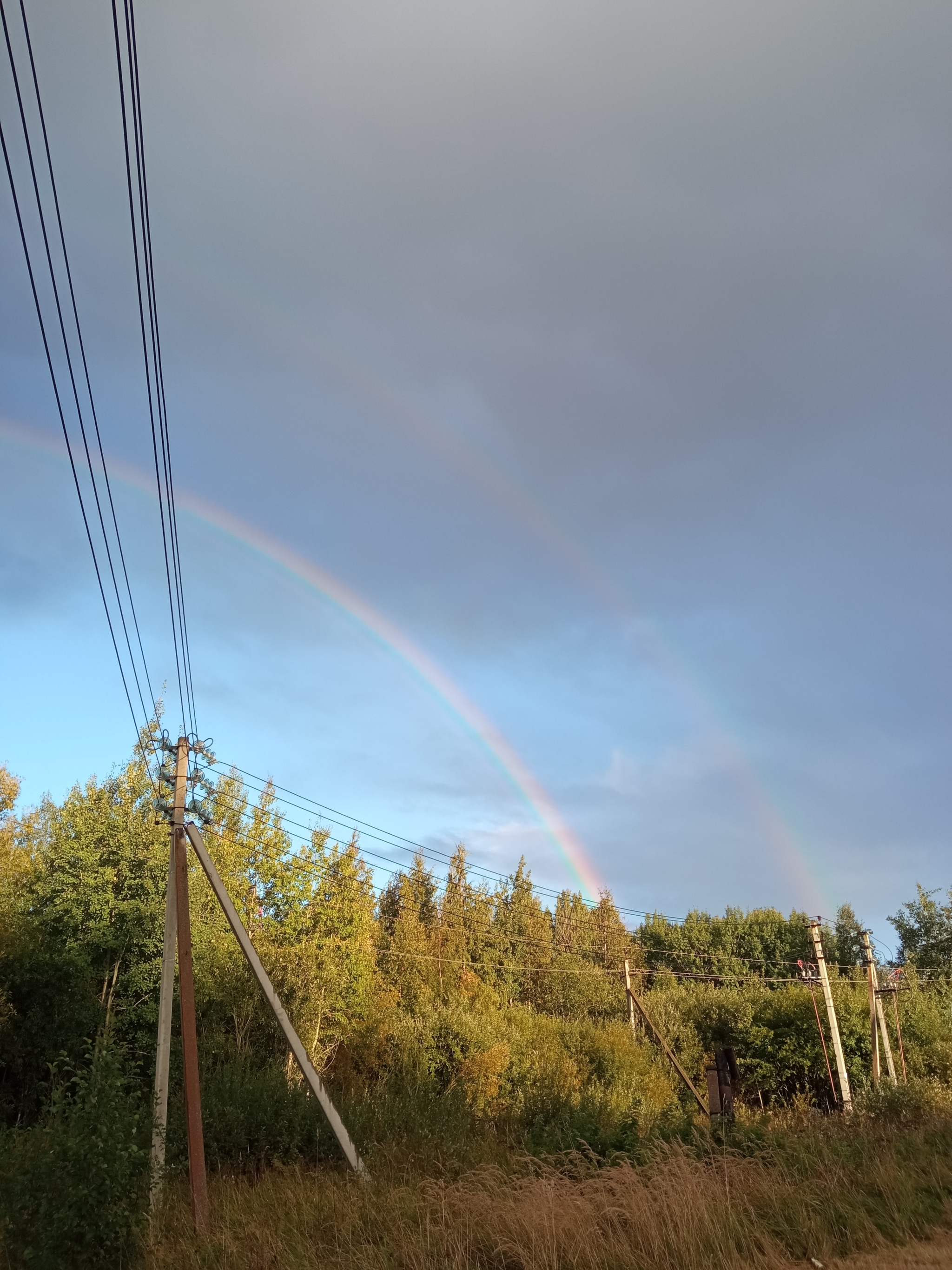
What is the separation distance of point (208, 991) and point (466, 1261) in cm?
2322

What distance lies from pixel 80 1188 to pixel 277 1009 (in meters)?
5.24

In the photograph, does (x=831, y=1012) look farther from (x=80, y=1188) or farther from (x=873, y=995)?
(x=80, y=1188)

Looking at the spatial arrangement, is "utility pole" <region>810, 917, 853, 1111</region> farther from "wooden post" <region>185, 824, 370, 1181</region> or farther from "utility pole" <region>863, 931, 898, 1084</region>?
"wooden post" <region>185, 824, 370, 1181</region>

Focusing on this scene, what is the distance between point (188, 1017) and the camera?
46.0 ft

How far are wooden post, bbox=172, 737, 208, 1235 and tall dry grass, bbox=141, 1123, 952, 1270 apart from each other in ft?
1.46

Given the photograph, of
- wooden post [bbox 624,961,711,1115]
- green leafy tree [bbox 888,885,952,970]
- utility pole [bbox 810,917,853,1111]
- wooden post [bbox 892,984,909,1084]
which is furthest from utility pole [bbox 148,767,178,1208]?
green leafy tree [bbox 888,885,952,970]

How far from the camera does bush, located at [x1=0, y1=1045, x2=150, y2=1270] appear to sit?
33.1 ft

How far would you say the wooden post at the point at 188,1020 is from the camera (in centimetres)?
1269

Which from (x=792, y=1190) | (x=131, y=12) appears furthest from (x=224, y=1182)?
(x=131, y=12)

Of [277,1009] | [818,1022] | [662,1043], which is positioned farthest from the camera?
[818,1022]

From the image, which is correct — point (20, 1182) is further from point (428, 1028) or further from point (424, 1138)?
point (428, 1028)

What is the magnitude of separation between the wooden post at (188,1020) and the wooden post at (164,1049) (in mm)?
157

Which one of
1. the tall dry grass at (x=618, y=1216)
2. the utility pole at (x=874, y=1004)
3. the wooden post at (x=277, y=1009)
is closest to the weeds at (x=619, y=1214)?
the tall dry grass at (x=618, y=1216)

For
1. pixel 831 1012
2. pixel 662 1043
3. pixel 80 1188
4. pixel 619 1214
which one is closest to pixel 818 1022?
pixel 831 1012
